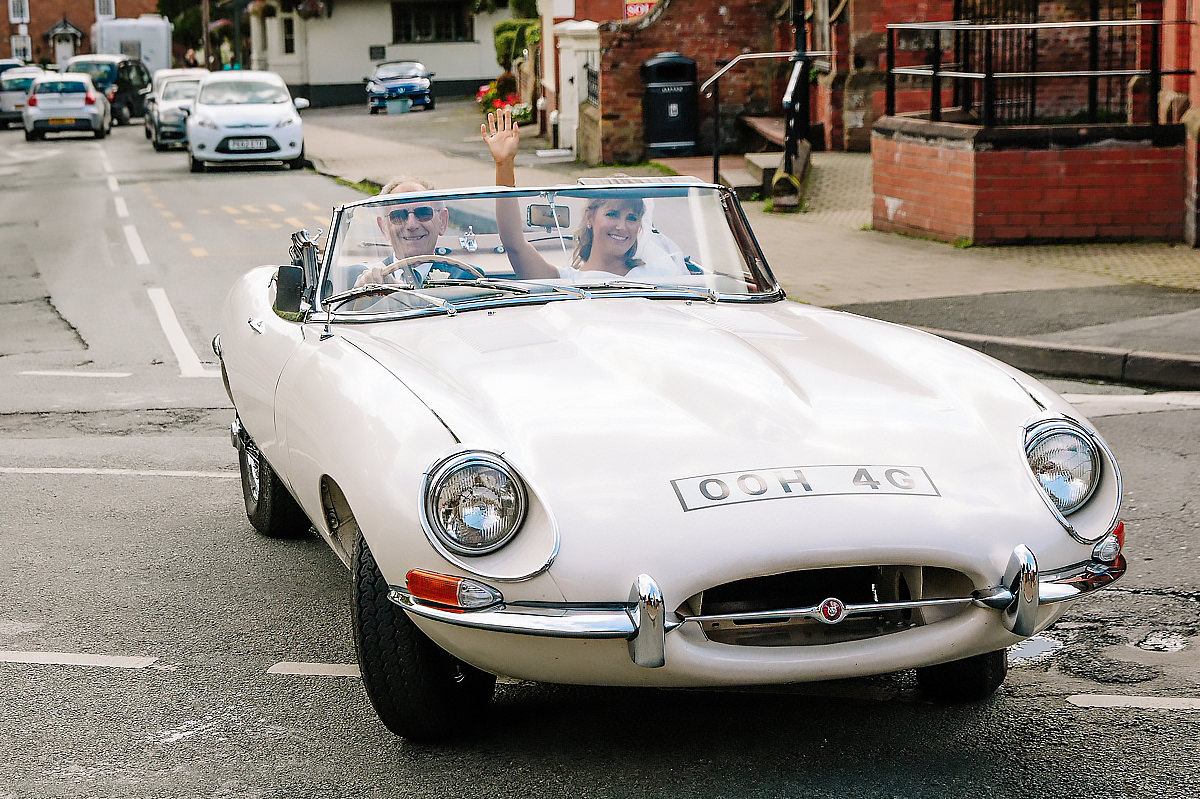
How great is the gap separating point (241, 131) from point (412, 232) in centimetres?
2312

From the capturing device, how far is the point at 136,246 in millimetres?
17062

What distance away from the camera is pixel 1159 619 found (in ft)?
15.6

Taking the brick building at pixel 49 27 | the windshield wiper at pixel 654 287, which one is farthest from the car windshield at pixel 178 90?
the brick building at pixel 49 27

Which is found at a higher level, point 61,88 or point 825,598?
point 61,88

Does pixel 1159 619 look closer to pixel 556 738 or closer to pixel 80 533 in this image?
pixel 556 738

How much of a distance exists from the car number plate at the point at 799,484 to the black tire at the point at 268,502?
2568mm

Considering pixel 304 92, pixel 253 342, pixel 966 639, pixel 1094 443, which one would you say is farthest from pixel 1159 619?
pixel 304 92

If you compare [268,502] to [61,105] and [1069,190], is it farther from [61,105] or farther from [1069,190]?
[61,105]

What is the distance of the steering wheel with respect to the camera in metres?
5.00

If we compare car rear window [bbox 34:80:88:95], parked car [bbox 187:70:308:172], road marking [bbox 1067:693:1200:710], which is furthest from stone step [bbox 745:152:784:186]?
car rear window [bbox 34:80:88:95]

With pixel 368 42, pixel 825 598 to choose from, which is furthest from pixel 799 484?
pixel 368 42

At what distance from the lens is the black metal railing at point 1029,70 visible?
537 inches

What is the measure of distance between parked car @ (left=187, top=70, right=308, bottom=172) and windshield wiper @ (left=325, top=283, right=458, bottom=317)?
75.6 ft

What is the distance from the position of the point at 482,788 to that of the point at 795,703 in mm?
923
